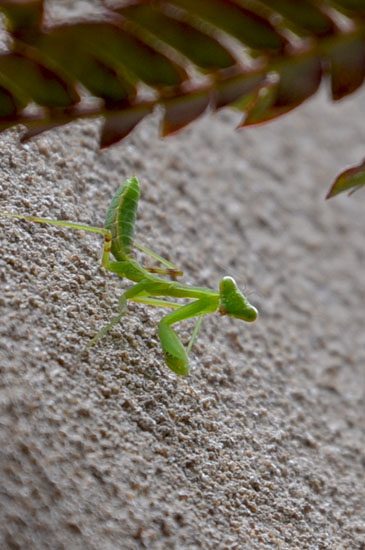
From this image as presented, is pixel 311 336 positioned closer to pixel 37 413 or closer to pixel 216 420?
pixel 216 420

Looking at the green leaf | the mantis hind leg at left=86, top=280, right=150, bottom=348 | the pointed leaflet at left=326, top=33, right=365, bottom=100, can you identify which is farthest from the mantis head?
the pointed leaflet at left=326, top=33, right=365, bottom=100

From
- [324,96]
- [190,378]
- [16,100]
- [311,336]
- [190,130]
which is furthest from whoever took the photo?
[324,96]

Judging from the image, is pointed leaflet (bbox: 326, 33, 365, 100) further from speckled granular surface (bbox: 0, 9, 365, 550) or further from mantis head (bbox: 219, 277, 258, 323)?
speckled granular surface (bbox: 0, 9, 365, 550)

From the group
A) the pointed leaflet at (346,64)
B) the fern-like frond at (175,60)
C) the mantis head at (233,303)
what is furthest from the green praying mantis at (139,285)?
the pointed leaflet at (346,64)

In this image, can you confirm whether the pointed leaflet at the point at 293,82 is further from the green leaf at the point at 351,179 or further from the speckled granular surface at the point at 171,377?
the speckled granular surface at the point at 171,377

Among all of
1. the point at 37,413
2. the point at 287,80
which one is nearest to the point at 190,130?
the point at 287,80

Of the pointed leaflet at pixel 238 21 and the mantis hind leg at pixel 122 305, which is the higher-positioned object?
the pointed leaflet at pixel 238 21

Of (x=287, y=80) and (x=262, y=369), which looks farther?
(x=262, y=369)

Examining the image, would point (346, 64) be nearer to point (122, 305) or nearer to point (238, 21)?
point (238, 21)

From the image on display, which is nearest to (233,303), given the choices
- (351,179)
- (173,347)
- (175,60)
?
(173,347)
